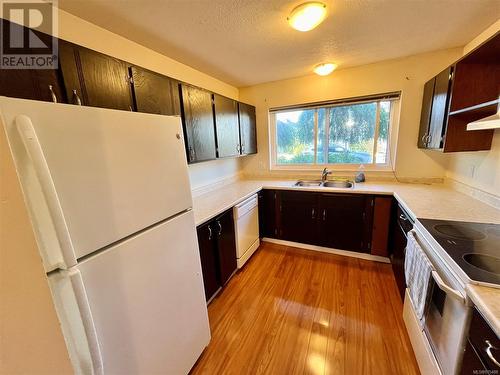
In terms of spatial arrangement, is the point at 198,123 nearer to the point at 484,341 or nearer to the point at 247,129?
the point at 247,129

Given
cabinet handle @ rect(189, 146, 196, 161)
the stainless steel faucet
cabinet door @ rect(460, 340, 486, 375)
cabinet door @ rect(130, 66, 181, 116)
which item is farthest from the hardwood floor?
cabinet door @ rect(130, 66, 181, 116)

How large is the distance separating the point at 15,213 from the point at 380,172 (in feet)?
10.6

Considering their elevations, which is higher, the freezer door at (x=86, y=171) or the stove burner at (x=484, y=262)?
the freezer door at (x=86, y=171)

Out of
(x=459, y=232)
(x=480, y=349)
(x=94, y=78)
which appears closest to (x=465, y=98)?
(x=459, y=232)

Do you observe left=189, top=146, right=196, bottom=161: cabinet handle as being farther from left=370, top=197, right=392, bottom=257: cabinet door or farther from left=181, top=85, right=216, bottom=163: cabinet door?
left=370, top=197, right=392, bottom=257: cabinet door

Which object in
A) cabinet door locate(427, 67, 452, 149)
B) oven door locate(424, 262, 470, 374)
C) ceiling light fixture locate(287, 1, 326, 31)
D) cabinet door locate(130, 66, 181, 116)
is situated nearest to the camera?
oven door locate(424, 262, 470, 374)

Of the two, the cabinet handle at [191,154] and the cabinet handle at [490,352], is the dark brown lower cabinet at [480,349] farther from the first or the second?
the cabinet handle at [191,154]

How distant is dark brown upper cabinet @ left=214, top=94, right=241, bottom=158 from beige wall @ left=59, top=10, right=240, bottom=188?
0.37 m

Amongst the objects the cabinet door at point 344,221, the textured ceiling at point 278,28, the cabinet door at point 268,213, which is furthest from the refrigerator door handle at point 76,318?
the cabinet door at point 344,221

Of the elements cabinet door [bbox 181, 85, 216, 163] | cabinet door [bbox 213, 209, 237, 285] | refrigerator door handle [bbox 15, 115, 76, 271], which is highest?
cabinet door [bbox 181, 85, 216, 163]

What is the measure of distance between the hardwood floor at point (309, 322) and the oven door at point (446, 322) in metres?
0.44

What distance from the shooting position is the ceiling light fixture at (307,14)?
133 cm

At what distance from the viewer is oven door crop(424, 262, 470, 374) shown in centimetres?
83

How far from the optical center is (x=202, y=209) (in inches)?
76.0
